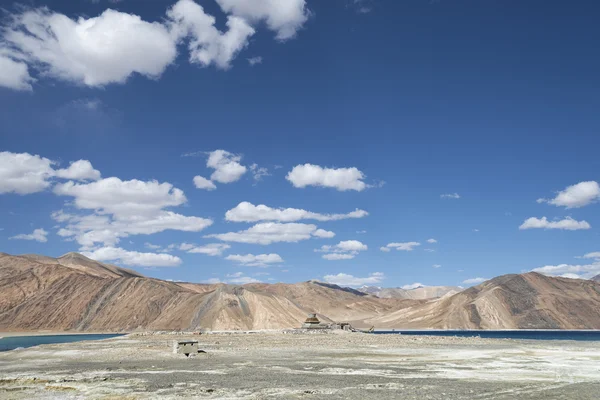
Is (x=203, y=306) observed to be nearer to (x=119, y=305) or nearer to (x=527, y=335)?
(x=119, y=305)

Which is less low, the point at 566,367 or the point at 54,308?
the point at 54,308

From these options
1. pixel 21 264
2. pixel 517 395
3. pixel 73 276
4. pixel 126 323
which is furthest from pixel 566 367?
pixel 21 264

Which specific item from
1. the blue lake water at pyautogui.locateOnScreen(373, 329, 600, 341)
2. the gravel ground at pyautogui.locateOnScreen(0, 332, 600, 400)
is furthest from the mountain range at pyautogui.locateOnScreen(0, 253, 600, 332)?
the gravel ground at pyautogui.locateOnScreen(0, 332, 600, 400)

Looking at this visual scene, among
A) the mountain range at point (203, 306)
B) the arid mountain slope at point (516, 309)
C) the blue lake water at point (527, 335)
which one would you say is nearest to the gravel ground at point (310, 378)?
the blue lake water at point (527, 335)

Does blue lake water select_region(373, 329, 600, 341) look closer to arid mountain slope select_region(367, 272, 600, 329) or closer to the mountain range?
arid mountain slope select_region(367, 272, 600, 329)

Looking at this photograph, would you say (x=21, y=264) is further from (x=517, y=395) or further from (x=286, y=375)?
(x=517, y=395)

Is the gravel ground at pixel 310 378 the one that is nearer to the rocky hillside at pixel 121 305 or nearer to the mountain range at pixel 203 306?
the rocky hillside at pixel 121 305
